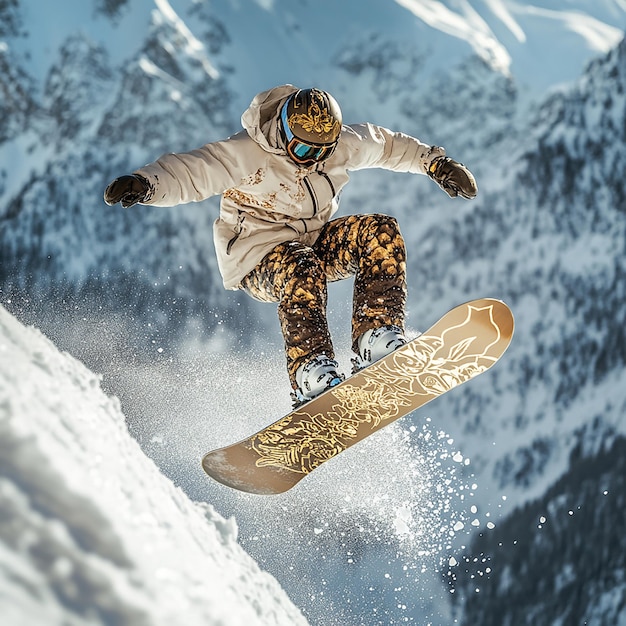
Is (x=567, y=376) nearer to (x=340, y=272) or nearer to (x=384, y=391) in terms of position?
(x=340, y=272)

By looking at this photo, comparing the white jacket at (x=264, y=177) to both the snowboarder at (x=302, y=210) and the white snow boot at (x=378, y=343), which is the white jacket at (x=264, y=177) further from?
the white snow boot at (x=378, y=343)

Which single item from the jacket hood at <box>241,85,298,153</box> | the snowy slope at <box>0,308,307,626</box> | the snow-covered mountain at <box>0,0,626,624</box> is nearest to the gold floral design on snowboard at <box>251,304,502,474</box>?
the snowy slope at <box>0,308,307,626</box>

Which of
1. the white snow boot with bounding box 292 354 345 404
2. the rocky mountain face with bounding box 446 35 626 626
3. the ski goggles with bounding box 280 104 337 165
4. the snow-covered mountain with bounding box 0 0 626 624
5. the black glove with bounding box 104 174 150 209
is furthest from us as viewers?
the snow-covered mountain with bounding box 0 0 626 624

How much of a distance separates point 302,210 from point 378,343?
72cm

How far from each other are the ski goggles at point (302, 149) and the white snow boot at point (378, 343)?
2.17 ft

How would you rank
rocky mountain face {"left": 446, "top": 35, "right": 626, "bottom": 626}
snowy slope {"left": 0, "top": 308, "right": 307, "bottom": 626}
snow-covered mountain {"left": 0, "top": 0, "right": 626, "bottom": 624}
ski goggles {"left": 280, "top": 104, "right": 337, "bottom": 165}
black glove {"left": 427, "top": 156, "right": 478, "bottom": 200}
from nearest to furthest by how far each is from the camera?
snowy slope {"left": 0, "top": 308, "right": 307, "bottom": 626}
ski goggles {"left": 280, "top": 104, "right": 337, "bottom": 165}
black glove {"left": 427, "top": 156, "right": 478, "bottom": 200}
rocky mountain face {"left": 446, "top": 35, "right": 626, "bottom": 626}
snow-covered mountain {"left": 0, "top": 0, "right": 626, "bottom": 624}

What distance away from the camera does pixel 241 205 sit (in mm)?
2875

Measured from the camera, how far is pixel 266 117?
2.73m

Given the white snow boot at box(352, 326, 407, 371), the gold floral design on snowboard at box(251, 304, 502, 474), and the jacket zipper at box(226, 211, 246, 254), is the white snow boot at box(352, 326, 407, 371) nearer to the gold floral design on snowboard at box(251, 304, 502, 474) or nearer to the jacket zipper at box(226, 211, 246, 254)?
the gold floral design on snowboard at box(251, 304, 502, 474)

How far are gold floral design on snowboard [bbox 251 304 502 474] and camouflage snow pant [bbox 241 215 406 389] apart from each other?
0.50 ft

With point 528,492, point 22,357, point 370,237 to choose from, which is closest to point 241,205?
point 370,237

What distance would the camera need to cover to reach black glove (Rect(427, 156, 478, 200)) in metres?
2.83

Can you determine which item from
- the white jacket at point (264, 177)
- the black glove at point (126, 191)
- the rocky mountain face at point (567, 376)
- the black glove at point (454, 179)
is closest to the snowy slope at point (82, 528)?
the black glove at point (126, 191)

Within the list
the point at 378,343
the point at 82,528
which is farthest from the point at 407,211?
the point at 82,528
